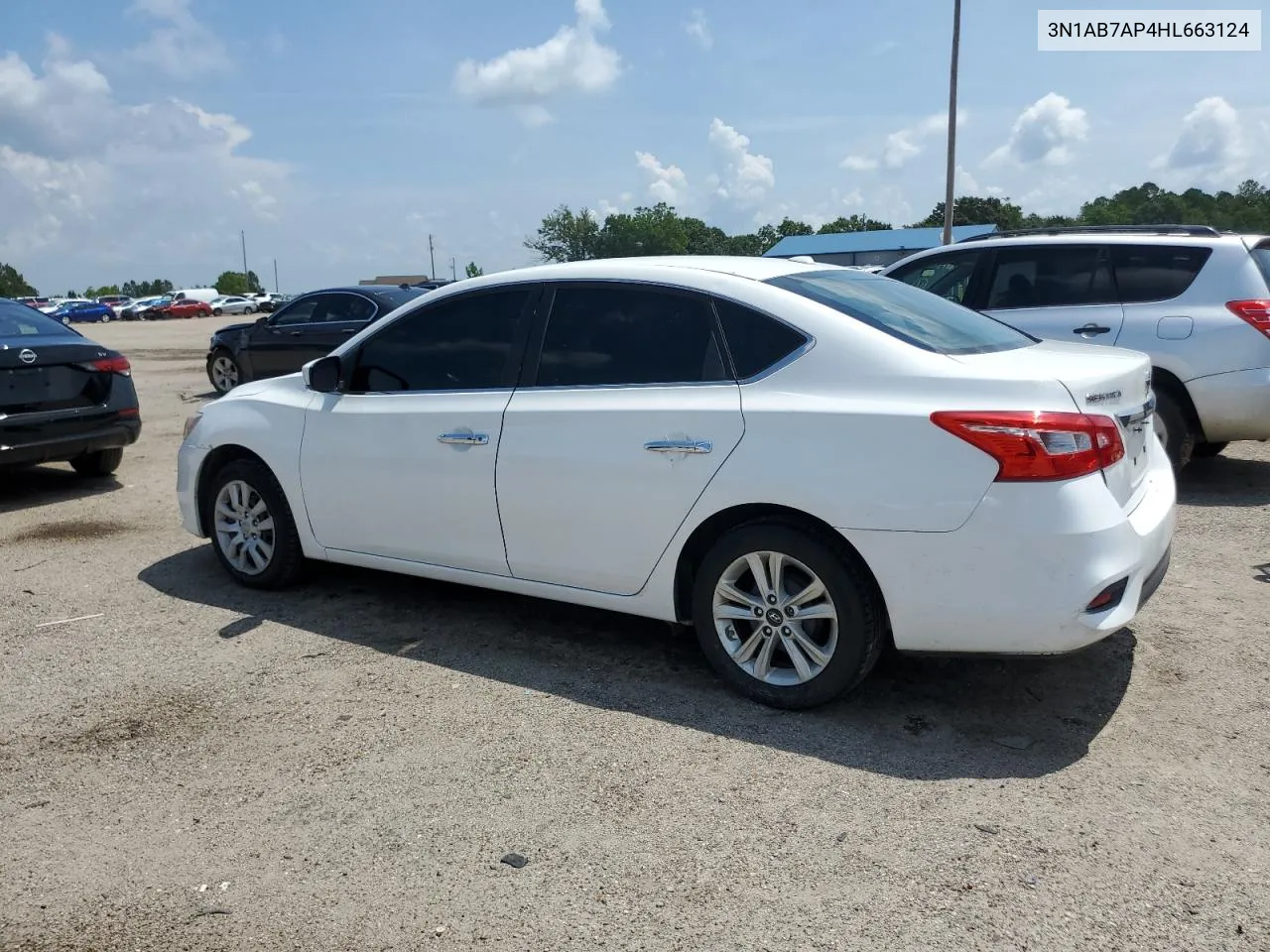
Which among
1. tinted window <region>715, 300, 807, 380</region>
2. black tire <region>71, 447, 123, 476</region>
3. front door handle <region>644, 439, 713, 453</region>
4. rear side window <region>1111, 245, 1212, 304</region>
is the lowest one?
black tire <region>71, 447, 123, 476</region>

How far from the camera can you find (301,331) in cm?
1410

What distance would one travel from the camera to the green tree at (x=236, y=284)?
126250 millimetres

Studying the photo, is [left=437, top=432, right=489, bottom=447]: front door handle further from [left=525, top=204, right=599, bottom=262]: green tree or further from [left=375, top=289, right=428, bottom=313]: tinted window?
[left=525, top=204, right=599, bottom=262]: green tree

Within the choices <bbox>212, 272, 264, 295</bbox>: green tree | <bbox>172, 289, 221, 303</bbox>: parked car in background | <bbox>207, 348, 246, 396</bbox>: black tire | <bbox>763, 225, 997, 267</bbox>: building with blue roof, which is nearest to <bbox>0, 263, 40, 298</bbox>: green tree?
<bbox>212, 272, 264, 295</bbox>: green tree

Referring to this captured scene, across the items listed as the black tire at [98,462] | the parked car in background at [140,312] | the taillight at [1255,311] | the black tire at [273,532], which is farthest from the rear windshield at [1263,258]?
the parked car in background at [140,312]

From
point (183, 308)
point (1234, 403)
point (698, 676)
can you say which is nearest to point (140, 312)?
point (183, 308)

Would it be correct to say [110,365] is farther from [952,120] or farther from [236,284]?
[236,284]

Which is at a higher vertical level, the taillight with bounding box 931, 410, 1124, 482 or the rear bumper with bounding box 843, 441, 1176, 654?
the taillight with bounding box 931, 410, 1124, 482

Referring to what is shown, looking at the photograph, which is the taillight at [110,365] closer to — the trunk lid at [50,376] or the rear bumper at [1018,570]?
the trunk lid at [50,376]

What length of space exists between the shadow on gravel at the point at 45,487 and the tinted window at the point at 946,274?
6637 millimetres

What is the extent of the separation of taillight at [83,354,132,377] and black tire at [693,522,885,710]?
242 inches

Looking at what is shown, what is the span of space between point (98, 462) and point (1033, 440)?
26.5 feet

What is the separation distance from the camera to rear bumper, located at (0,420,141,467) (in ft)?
25.3

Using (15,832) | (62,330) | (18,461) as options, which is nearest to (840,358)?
(15,832)
